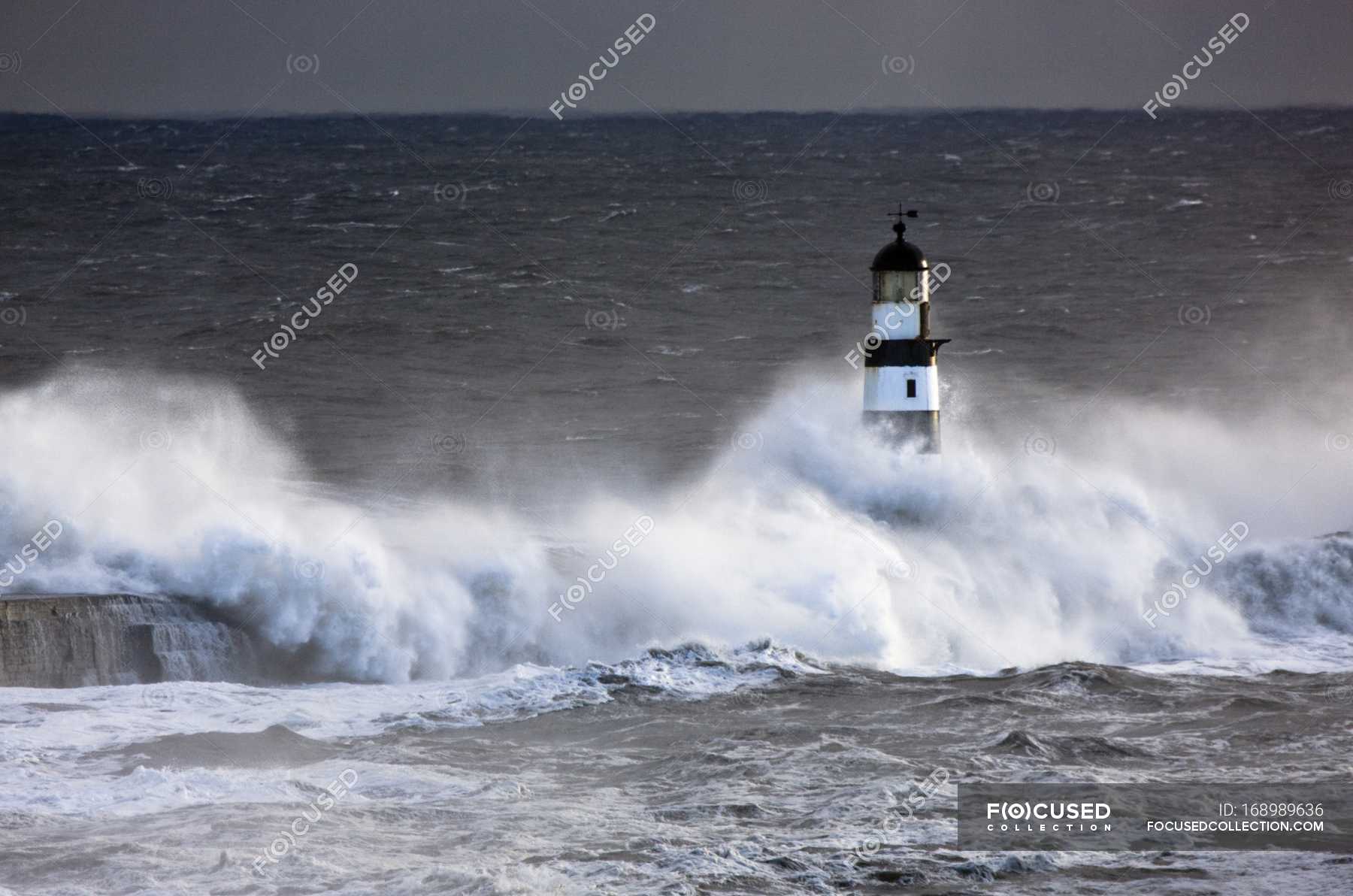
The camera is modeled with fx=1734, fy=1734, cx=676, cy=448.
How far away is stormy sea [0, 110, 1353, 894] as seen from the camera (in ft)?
35.8

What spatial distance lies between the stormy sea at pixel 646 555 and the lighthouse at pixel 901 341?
0.95 meters

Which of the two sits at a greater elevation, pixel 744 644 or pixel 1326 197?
pixel 1326 197

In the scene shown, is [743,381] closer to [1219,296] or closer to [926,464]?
[926,464]

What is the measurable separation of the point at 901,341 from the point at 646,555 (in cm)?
363

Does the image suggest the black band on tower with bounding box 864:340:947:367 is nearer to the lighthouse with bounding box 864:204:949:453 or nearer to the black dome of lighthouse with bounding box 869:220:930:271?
the lighthouse with bounding box 864:204:949:453

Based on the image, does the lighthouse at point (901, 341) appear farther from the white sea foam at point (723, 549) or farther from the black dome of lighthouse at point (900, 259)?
the white sea foam at point (723, 549)

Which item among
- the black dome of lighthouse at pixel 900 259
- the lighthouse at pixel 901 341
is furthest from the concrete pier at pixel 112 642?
the black dome of lighthouse at pixel 900 259

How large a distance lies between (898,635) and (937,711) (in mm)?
3535

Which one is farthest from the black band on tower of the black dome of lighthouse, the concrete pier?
the concrete pier

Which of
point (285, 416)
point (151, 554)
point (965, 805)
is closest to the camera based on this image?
point (965, 805)

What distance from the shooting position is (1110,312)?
3666 centimetres

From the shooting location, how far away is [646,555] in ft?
62.5

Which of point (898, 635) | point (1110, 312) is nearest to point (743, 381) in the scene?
point (1110, 312)

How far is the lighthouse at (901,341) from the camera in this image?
18.5 m
